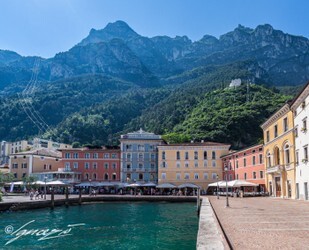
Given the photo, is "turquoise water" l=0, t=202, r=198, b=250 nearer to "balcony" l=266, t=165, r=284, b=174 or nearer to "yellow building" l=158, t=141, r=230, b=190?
"balcony" l=266, t=165, r=284, b=174

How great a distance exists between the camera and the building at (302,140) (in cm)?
3234

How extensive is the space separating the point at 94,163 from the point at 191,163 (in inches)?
756

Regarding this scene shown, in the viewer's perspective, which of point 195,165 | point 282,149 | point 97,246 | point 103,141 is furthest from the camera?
point 103,141

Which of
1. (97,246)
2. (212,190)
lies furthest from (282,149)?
(97,246)

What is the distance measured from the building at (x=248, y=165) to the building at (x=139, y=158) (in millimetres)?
14283

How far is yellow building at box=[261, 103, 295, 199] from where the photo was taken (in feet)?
123

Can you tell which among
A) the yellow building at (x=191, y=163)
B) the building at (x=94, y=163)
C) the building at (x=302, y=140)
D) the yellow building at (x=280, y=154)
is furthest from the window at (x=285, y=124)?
the building at (x=94, y=163)

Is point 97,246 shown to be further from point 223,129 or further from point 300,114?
point 223,129

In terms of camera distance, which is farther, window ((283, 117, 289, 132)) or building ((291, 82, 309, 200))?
window ((283, 117, 289, 132))

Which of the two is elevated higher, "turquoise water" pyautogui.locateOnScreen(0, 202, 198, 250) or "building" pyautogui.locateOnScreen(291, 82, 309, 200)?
"building" pyautogui.locateOnScreen(291, 82, 309, 200)

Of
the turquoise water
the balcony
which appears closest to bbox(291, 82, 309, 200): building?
the balcony

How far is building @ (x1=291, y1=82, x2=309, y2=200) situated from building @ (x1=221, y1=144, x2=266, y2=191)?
46.4 feet

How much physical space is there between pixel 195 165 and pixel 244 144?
129 ft

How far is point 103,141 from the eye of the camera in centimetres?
12769
